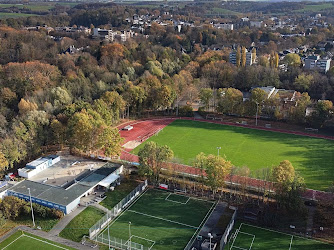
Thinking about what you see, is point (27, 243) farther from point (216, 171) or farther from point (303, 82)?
point (303, 82)

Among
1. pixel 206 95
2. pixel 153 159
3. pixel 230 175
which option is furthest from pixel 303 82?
pixel 153 159

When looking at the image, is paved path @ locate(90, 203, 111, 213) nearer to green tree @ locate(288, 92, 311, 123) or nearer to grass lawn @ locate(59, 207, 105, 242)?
grass lawn @ locate(59, 207, 105, 242)

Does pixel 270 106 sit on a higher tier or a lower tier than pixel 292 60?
lower

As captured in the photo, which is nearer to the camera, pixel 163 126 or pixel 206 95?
pixel 163 126

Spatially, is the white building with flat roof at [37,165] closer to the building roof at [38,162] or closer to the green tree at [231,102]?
the building roof at [38,162]

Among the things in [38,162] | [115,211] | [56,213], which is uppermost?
[38,162]

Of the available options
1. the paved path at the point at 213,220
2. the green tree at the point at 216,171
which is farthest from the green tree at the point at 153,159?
the paved path at the point at 213,220

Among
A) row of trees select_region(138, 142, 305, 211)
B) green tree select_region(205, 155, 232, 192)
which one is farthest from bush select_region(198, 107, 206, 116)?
green tree select_region(205, 155, 232, 192)
